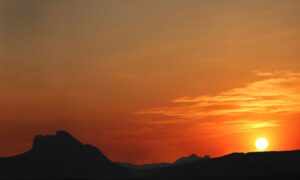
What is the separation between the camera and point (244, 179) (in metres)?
200

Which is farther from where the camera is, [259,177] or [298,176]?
[259,177]

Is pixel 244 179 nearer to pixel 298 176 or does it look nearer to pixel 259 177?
pixel 259 177

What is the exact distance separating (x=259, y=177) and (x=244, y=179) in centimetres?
557

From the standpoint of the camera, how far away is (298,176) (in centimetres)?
17700

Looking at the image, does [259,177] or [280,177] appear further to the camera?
[259,177]

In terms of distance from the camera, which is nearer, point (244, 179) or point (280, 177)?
point (280, 177)

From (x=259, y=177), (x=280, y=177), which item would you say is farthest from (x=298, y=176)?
(x=259, y=177)

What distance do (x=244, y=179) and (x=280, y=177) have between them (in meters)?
18.8

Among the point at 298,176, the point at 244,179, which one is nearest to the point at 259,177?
the point at 244,179

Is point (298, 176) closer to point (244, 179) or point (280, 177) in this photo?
point (280, 177)

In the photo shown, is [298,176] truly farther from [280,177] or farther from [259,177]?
[259,177]

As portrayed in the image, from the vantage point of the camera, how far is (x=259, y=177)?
197 m

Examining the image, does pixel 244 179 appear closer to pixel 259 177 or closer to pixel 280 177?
pixel 259 177
